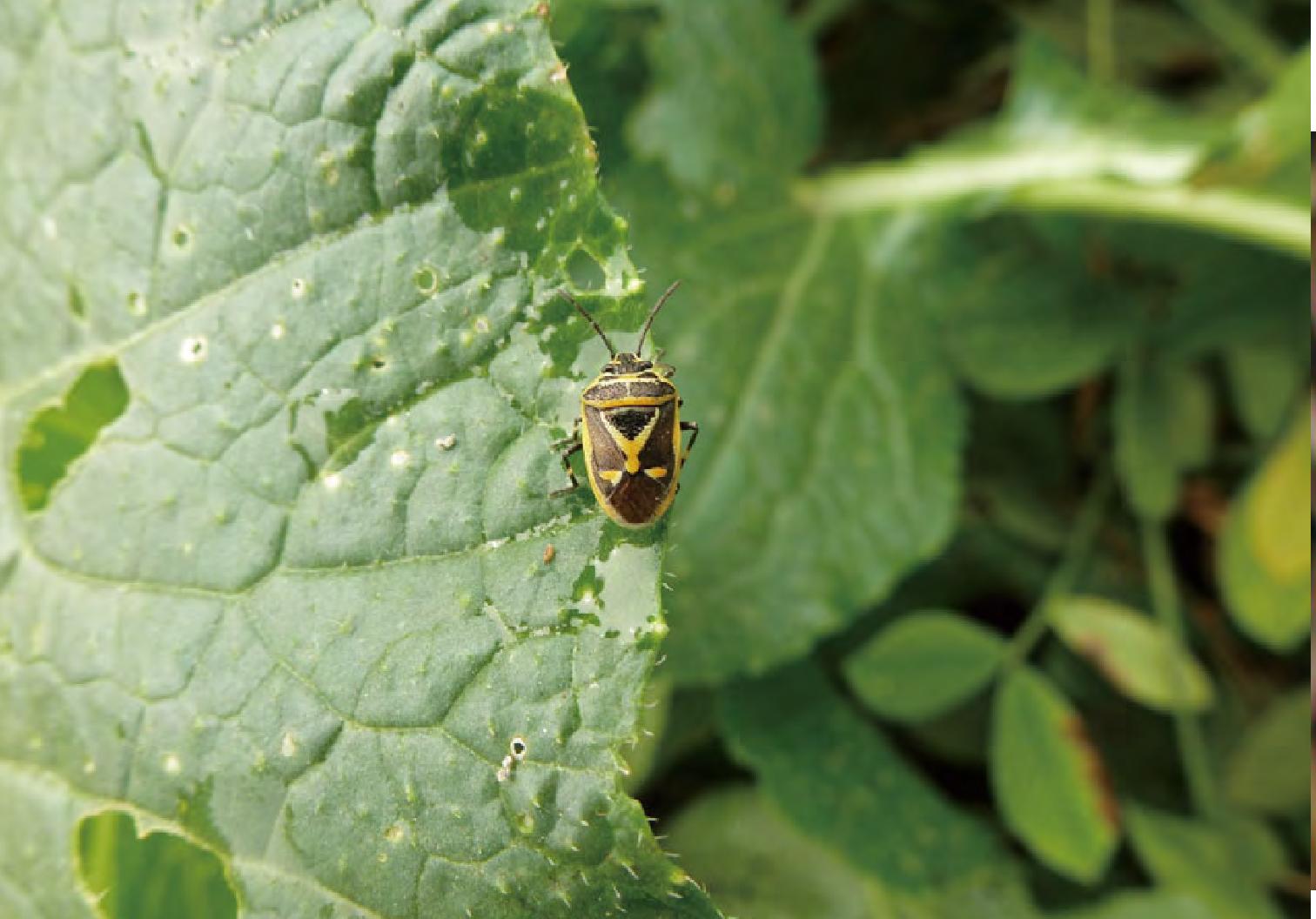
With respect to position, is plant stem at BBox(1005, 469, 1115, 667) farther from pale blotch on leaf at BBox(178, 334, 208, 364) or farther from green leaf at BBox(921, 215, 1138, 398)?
pale blotch on leaf at BBox(178, 334, 208, 364)

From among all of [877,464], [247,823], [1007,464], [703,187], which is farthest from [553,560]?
[1007,464]

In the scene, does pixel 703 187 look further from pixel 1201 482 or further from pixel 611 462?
pixel 1201 482

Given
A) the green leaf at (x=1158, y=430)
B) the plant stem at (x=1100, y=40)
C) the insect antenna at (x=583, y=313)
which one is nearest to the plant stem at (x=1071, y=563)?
the green leaf at (x=1158, y=430)

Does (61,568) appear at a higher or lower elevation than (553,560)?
higher

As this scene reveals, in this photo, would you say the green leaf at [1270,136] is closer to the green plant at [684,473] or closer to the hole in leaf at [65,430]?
the green plant at [684,473]

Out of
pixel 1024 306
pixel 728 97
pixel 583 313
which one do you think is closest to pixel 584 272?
pixel 583 313

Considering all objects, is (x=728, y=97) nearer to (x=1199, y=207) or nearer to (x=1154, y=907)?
(x=1199, y=207)

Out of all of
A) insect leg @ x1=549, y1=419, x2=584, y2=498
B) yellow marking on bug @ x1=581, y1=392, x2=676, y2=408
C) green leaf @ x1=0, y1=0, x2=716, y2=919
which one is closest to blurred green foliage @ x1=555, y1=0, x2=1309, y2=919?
yellow marking on bug @ x1=581, y1=392, x2=676, y2=408
